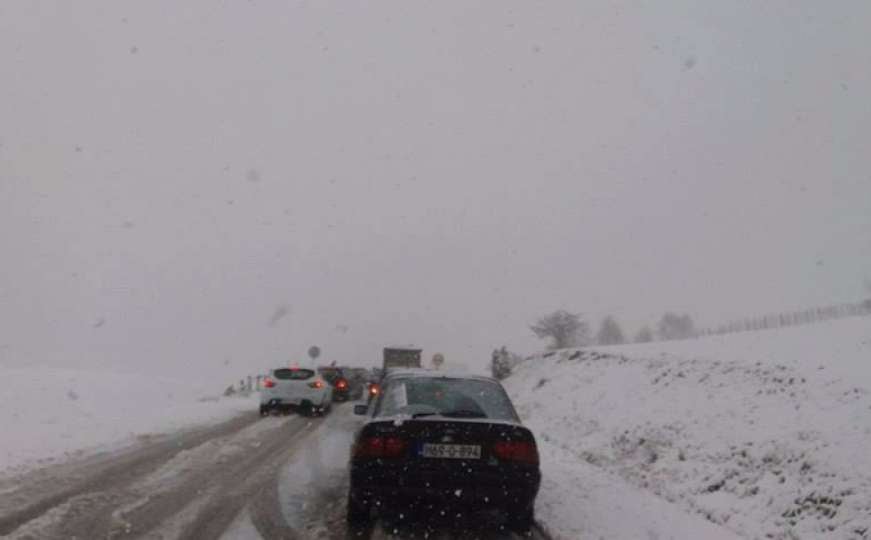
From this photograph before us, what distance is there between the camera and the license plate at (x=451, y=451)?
627cm

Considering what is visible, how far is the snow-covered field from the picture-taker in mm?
11102

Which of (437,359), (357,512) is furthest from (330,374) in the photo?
(357,512)

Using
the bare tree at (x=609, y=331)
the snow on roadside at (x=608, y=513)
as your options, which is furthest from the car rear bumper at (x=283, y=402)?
the bare tree at (x=609, y=331)

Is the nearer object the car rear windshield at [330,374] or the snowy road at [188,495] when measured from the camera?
the snowy road at [188,495]

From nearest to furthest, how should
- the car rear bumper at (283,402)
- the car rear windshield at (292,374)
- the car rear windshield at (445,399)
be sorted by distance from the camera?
the car rear windshield at (445,399) → the car rear bumper at (283,402) → the car rear windshield at (292,374)

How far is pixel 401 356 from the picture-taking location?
39969mm

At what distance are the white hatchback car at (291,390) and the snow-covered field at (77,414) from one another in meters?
1.16

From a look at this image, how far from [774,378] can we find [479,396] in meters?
6.72

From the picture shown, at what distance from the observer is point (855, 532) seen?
6.54m

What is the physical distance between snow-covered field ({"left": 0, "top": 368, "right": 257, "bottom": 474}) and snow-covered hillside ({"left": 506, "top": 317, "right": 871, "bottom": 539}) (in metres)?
7.24

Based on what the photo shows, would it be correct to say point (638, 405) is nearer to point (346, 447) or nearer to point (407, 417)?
point (346, 447)

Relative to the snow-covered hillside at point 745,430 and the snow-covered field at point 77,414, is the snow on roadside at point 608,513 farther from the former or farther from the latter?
the snow-covered field at point 77,414

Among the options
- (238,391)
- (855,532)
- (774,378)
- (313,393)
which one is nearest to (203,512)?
(855,532)

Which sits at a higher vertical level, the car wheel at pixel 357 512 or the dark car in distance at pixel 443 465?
the dark car in distance at pixel 443 465
